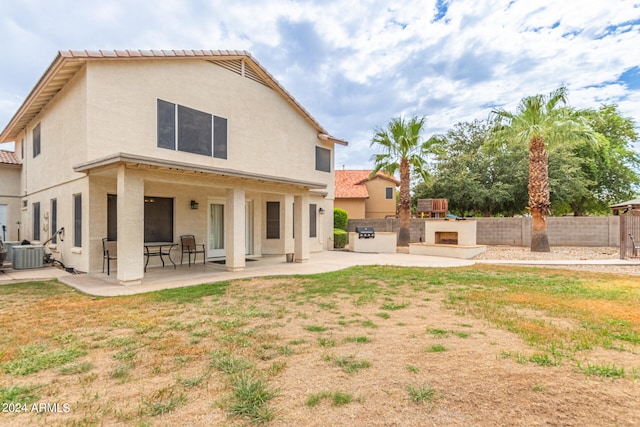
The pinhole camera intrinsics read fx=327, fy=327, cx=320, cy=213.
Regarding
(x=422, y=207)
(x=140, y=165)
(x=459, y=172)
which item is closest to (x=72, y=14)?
(x=140, y=165)

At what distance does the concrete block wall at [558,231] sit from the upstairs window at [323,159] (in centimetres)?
732

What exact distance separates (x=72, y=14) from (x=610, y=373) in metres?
18.8

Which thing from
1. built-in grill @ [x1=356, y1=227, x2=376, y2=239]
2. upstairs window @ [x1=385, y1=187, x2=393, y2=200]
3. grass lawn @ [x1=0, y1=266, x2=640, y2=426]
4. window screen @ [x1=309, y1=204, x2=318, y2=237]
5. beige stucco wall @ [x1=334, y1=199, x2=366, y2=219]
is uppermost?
upstairs window @ [x1=385, y1=187, x2=393, y2=200]

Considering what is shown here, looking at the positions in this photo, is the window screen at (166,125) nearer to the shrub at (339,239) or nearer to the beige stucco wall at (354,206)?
the shrub at (339,239)

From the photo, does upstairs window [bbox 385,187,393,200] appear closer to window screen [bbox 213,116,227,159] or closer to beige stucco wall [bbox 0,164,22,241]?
window screen [bbox 213,116,227,159]

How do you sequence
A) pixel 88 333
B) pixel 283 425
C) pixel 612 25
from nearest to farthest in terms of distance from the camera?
pixel 283 425 < pixel 88 333 < pixel 612 25

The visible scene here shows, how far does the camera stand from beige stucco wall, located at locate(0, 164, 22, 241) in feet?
51.0

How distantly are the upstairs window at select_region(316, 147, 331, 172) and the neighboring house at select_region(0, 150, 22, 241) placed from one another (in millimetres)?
14247

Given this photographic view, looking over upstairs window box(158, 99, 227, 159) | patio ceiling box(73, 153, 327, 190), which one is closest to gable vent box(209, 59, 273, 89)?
upstairs window box(158, 99, 227, 159)

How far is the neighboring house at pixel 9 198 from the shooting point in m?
15.5

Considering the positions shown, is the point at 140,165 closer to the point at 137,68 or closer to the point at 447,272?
the point at 137,68

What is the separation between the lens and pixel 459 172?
2548 centimetres

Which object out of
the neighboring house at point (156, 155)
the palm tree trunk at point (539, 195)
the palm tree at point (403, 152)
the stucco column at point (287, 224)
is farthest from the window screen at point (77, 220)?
the palm tree trunk at point (539, 195)

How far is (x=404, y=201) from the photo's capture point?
19125mm
